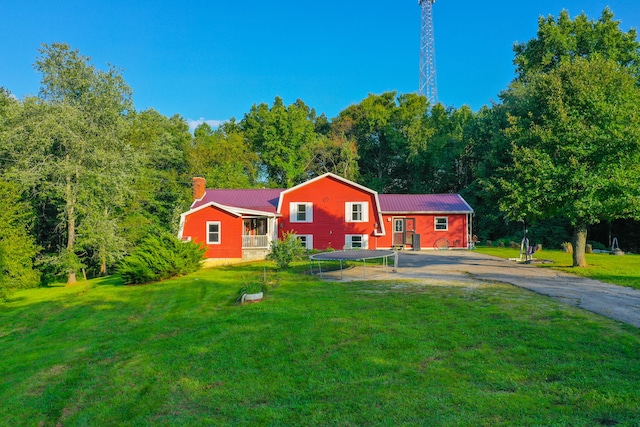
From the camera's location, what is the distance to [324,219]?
90.7 feet

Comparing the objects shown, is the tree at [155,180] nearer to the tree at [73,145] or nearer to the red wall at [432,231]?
the tree at [73,145]

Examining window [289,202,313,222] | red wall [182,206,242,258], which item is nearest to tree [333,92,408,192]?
window [289,202,313,222]

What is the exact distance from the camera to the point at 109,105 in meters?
23.6

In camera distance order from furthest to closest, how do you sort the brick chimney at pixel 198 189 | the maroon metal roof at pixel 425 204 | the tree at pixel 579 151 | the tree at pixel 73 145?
the maroon metal roof at pixel 425 204 < the brick chimney at pixel 198 189 < the tree at pixel 73 145 < the tree at pixel 579 151

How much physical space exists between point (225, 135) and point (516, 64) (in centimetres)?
3296

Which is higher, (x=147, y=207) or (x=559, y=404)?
(x=147, y=207)

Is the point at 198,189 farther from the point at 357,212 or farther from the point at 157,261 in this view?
the point at 157,261

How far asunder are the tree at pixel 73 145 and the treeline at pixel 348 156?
8 cm

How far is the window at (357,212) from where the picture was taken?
27.7 metres

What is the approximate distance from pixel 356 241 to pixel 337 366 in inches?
865

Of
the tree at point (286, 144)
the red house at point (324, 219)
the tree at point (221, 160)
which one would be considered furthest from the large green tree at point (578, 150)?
the tree at point (286, 144)

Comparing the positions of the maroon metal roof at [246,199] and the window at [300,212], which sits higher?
the maroon metal roof at [246,199]

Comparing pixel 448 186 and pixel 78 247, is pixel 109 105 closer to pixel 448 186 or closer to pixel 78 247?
pixel 78 247

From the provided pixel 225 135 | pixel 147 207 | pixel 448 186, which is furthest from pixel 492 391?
pixel 225 135
